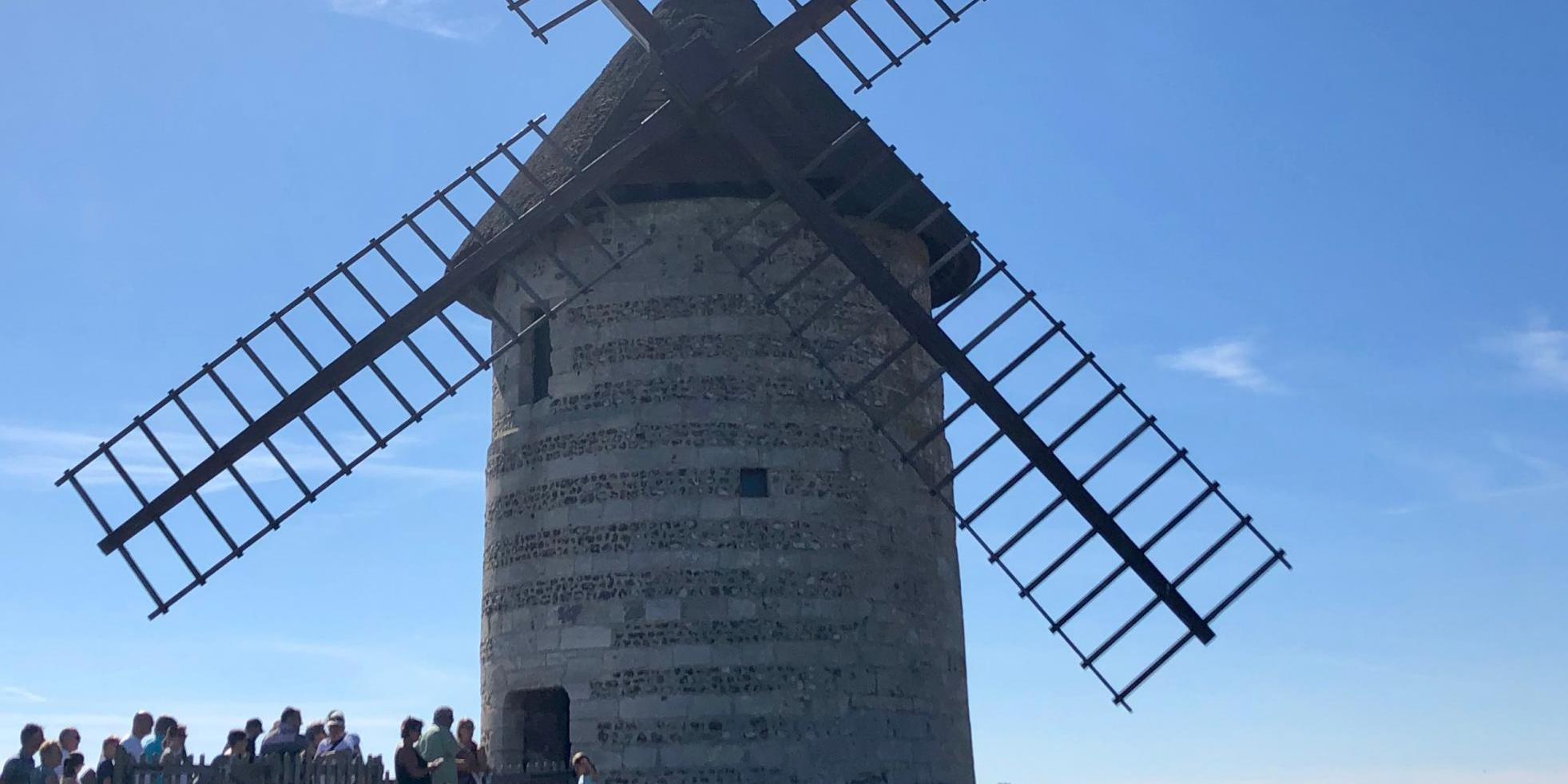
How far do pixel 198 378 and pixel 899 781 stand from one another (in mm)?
6962

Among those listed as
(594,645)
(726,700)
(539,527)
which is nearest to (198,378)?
(539,527)

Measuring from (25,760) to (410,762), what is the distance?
2.22 metres

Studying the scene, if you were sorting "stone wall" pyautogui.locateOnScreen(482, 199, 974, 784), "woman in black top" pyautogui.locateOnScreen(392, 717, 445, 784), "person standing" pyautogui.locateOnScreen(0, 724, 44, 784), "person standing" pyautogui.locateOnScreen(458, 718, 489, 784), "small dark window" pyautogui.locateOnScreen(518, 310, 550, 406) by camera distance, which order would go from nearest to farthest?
1. "person standing" pyautogui.locateOnScreen(0, 724, 44, 784)
2. "woman in black top" pyautogui.locateOnScreen(392, 717, 445, 784)
3. "person standing" pyautogui.locateOnScreen(458, 718, 489, 784)
4. "stone wall" pyautogui.locateOnScreen(482, 199, 974, 784)
5. "small dark window" pyautogui.locateOnScreen(518, 310, 550, 406)

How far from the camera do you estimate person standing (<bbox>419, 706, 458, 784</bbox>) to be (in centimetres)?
1072

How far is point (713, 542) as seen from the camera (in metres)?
13.8

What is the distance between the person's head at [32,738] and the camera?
386 inches

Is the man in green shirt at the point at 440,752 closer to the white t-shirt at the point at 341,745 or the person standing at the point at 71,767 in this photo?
the white t-shirt at the point at 341,745

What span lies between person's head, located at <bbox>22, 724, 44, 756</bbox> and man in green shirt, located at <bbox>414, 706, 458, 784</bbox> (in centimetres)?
220

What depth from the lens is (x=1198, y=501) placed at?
14.0 metres

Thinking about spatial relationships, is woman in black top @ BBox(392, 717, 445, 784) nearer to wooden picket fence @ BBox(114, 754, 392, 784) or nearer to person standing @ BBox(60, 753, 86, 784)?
wooden picket fence @ BBox(114, 754, 392, 784)

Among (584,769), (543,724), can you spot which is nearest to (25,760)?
(584,769)

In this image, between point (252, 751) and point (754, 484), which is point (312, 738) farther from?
point (754, 484)

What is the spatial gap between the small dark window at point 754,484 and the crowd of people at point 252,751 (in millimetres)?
3309

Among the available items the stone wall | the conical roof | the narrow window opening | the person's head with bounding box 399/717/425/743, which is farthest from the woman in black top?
the conical roof
